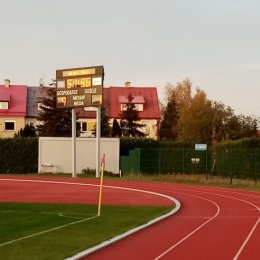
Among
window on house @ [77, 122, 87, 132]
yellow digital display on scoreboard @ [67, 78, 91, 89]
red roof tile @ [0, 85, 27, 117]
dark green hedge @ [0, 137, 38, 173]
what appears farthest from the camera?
window on house @ [77, 122, 87, 132]

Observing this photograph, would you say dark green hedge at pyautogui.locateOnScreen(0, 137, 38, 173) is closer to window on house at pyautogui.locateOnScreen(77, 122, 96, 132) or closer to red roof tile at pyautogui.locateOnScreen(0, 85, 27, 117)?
red roof tile at pyautogui.locateOnScreen(0, 85, 27, 117)

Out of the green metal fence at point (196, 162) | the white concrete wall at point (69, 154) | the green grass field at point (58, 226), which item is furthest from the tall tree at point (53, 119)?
the green grass field at point (58, 226)

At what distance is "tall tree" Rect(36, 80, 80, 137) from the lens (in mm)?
60219

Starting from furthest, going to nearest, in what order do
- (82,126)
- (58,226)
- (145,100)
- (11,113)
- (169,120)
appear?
(169,120) < (145,100) < (82,126) < (11,113) < (58,226)

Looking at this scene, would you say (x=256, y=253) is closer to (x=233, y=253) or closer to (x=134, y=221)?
(x=233, y=253)

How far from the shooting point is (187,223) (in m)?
16.1

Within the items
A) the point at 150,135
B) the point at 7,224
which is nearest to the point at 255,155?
the point at 7,224

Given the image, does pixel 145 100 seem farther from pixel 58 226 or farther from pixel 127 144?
pixel 58 226

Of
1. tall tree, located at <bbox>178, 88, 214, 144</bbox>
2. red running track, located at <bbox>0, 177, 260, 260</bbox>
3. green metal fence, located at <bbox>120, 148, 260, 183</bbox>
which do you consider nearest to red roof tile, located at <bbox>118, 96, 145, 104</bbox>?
tall tree, located at <bbox>178, 88, 214, 144</bbox>

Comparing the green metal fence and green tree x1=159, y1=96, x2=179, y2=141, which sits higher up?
green tree x1=159, y1=96, x2=179, y2=141

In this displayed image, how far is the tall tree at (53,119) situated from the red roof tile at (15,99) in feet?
18.9

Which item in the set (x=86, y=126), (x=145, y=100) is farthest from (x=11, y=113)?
(x=145, y=100)

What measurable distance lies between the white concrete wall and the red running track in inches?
526

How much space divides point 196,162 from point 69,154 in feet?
37.6
